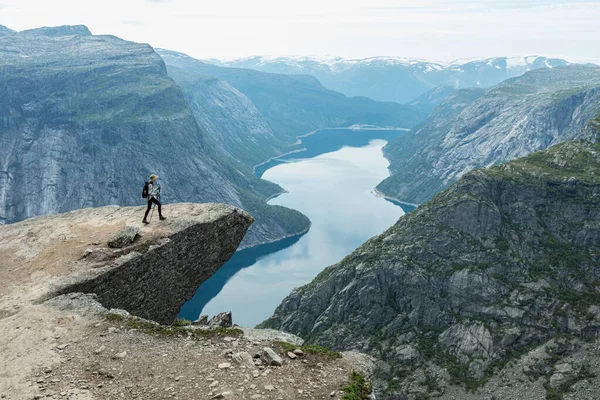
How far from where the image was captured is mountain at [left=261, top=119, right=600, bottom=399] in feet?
380

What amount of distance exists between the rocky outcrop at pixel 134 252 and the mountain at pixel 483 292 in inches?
3763

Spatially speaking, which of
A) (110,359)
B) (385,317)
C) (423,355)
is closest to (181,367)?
(110,359)

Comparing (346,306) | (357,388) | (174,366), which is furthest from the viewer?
(346,306)

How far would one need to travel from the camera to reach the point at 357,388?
21516 mm

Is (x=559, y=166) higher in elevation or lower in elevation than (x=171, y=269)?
lower

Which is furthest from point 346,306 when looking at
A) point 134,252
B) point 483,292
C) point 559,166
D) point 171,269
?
point 134,252

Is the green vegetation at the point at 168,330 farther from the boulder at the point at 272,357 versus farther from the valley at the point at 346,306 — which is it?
the boulder at the point at 272,357

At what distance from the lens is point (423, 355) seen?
126m

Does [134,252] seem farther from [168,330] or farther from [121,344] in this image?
[121,344]

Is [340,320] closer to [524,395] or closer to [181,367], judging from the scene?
[524,395]

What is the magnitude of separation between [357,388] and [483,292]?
125201 mm

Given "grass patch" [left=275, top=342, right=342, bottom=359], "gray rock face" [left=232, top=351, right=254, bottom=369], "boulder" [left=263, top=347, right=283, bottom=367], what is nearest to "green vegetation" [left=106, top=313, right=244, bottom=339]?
"gray rock face" [left=232, top=351, right=254, bottom=369]

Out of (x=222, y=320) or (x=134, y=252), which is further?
(x=222, y=320)

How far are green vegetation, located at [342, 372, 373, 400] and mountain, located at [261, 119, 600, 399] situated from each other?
339 feet
